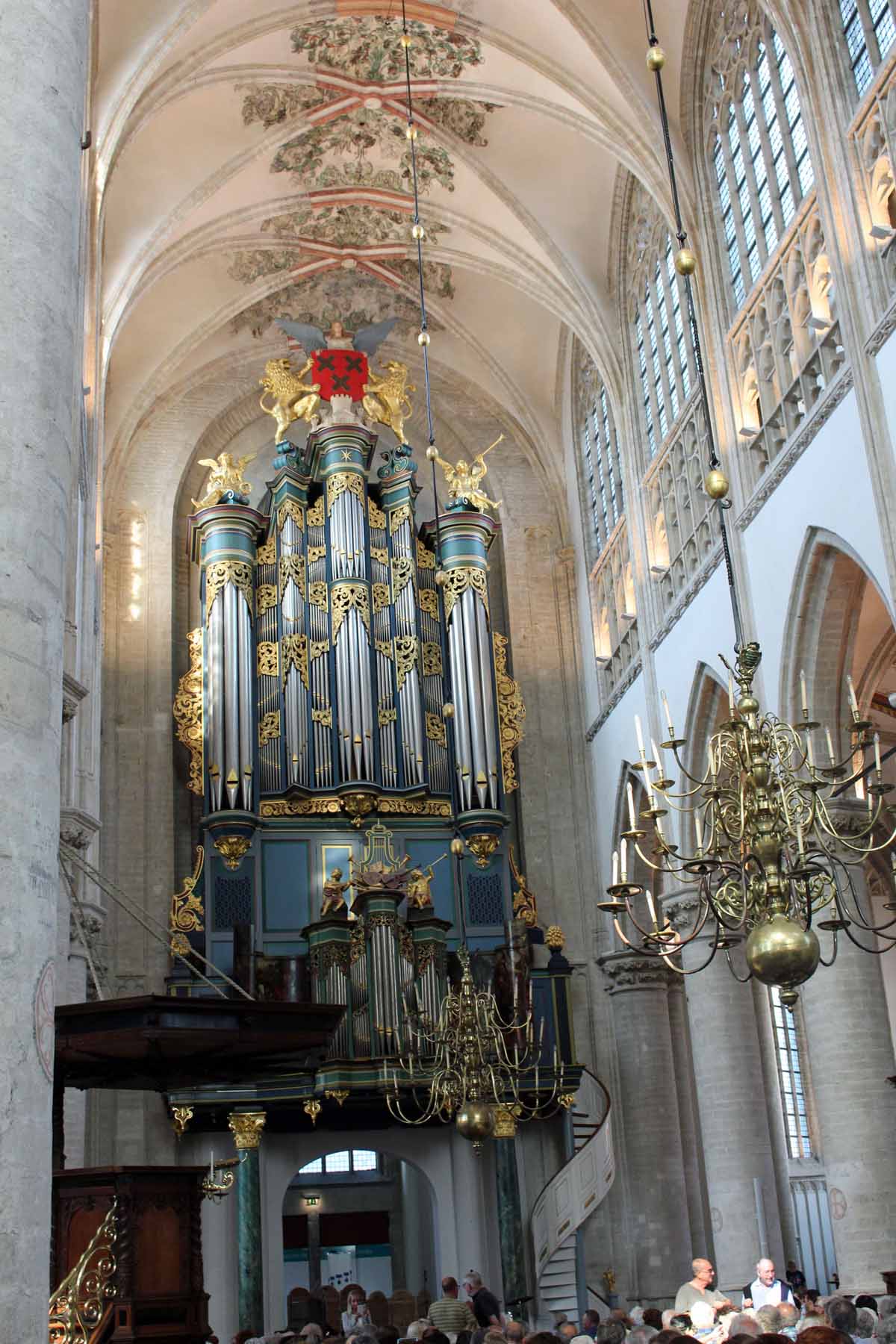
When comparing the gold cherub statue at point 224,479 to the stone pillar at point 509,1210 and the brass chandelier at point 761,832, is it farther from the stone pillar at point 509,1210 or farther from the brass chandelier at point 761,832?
the brass chandelier at point 761,832

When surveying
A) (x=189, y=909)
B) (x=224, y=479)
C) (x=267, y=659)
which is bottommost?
(x=189, y=909)

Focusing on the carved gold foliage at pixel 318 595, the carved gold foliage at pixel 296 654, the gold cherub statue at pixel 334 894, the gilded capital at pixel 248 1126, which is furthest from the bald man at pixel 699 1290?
the carved gold foliage at pixel 318 595

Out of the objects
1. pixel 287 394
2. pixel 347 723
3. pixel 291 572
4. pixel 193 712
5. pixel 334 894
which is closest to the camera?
pixel 334 894

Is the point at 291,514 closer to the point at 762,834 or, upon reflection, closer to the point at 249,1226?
the point at 249,1226

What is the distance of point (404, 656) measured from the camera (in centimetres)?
2038

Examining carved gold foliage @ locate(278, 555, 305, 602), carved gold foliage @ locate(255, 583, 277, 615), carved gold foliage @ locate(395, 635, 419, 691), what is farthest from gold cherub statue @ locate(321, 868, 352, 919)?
carved gold foliage @ locate(278, 555, 305, 602)

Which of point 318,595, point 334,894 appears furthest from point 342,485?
point 334,894

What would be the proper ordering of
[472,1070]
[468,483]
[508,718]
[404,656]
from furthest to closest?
1. [468,483]
2. [508,718]
3. [404,656]
4. [472,1070]

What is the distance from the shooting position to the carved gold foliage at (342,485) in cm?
2091

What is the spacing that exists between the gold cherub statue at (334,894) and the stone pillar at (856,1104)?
6821 millimetres

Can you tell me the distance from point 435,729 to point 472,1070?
6.92m

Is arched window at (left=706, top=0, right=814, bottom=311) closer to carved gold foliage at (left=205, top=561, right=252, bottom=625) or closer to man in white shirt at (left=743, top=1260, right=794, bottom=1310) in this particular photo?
carved gold foliage at (left=205, top=561, right=252, bottom=625)

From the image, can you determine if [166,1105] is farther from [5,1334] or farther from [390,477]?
[5,1334]

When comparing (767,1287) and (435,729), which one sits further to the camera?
(435,729)
